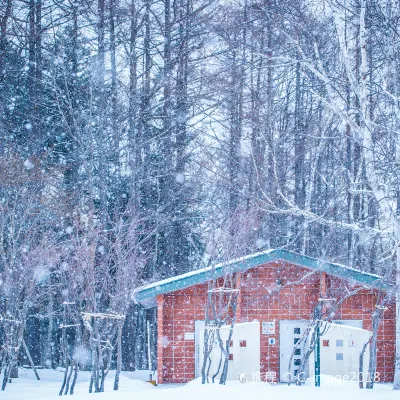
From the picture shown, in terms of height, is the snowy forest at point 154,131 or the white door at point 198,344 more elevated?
the snowy forest at point 154,131

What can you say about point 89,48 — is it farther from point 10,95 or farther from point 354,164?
point 354,164

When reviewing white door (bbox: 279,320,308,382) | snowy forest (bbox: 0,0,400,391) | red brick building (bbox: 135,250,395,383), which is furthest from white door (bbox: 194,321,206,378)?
snowy forest (bbox: 0,0,400,391)

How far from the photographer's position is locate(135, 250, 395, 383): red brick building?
52.0ft

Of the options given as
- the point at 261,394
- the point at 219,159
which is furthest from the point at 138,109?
the point at 261,394

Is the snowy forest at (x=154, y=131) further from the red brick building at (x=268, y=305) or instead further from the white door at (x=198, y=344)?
the white door at (x=198, y=344)

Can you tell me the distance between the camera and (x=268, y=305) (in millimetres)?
16469

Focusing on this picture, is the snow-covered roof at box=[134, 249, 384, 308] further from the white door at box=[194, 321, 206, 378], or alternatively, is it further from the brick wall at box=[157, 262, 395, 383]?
the white door at box=[194, 321, 206, 378]

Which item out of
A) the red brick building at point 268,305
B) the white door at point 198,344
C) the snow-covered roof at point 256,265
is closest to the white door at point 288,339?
the red brick building at point 268,305

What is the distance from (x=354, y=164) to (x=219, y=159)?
4.89 m

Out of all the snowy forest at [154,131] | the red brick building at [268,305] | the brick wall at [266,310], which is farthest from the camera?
the snowy forest at [154,131]

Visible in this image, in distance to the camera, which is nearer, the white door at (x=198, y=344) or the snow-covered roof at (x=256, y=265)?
the snow-covered roof at (x=256, y=265)

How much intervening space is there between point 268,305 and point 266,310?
0.14 metres

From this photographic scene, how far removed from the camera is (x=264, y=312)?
54.0ft

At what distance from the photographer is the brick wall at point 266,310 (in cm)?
1611
